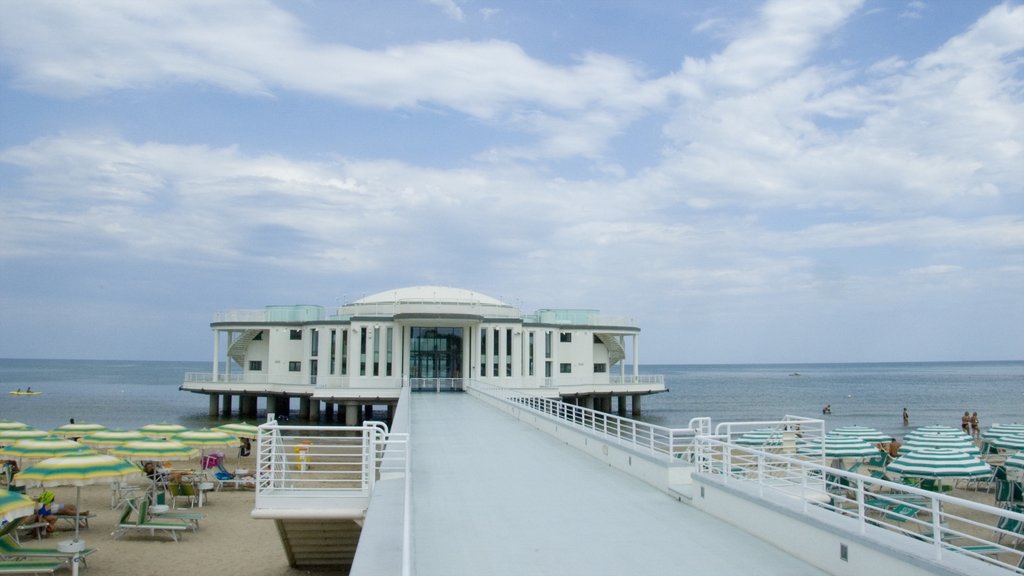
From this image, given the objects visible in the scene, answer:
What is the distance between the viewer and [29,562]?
13.2 m

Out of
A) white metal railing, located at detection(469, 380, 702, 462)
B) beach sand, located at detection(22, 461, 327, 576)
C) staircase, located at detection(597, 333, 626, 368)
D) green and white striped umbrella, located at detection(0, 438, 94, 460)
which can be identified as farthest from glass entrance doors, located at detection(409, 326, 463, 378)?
green and white striped umbrella, located at detection(0, 438, 94, 460)

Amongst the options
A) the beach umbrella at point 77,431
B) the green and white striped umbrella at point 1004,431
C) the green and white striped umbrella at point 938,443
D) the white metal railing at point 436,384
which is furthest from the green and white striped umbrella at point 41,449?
the green and white striped umbrella at point 1004,431

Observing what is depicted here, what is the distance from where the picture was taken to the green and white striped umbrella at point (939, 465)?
17562 millimetres

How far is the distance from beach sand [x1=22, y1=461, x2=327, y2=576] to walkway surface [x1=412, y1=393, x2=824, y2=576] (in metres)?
3.68

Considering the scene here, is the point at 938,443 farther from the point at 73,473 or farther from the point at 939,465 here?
the point at 73,473

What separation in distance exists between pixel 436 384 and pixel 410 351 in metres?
2.65

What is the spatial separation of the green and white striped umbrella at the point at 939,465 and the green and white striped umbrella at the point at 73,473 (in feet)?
53.2

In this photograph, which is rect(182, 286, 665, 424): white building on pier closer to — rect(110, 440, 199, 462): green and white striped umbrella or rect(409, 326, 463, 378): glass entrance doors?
rect(409, 326, 463, 378): glass entrance doors

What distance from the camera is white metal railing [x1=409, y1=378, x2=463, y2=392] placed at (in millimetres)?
39062

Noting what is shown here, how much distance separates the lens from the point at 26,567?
13.1 m

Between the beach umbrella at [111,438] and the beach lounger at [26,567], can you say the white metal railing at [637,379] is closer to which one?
the beach umbrella at [111,438]

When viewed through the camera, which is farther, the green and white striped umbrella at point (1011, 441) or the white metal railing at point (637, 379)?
the white metal railing at point (637, 379)

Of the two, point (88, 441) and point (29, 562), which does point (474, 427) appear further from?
point (88, 441)

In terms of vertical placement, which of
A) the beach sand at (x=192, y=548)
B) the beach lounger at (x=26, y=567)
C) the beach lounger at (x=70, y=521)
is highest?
the beach lounger at (x=26, y=567)
